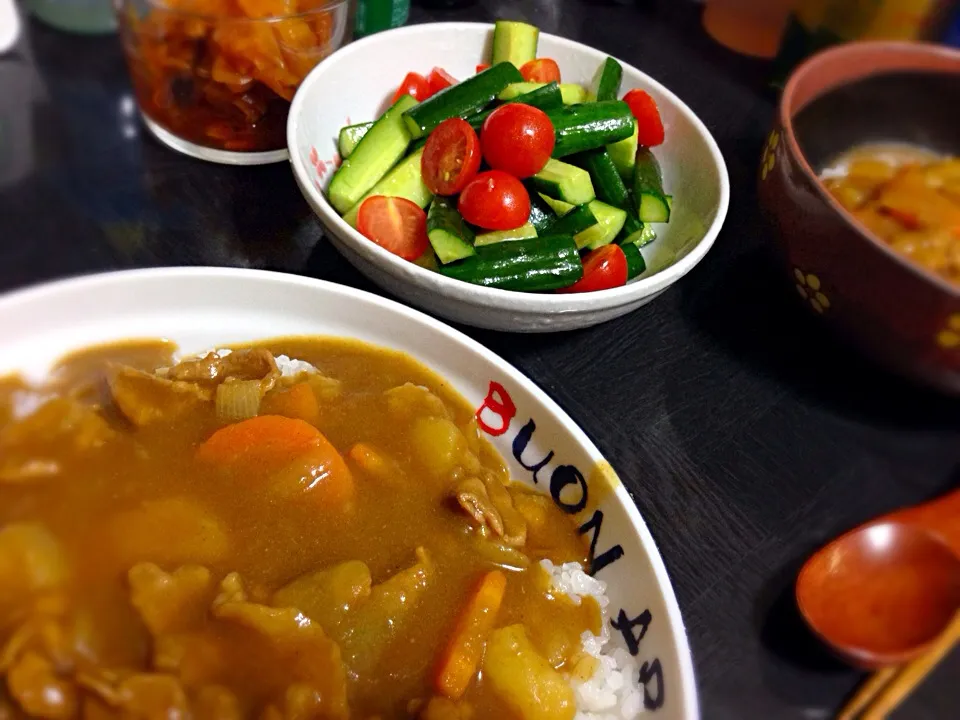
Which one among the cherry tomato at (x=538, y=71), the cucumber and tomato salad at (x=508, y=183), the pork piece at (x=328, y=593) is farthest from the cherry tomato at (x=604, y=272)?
the pork piece at (x=328, y=593)

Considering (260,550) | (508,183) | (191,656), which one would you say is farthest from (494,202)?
(191,656)

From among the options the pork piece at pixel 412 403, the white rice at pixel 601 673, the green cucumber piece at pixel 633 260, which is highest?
the green cucumber piece at pixel 633 260

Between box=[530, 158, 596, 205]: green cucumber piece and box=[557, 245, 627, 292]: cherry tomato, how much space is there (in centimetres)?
12

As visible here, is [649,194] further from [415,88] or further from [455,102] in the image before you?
[415,88]

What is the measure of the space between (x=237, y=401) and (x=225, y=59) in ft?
1.94

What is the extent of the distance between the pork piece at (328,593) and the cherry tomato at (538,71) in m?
0.99

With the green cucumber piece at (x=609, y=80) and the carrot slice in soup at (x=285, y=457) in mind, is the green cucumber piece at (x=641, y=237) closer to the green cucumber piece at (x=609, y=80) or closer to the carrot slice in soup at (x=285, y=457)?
the green cucumber piece at (x=609, y=80)

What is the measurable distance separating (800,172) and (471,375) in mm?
541

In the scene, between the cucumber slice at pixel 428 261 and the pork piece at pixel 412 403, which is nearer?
the pork piece at pixel 412 403

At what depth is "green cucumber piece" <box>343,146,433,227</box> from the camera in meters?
1.15

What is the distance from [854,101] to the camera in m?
1.24

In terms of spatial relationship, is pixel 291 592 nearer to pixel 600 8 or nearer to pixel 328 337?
pixel 328 337

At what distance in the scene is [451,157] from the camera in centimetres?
115

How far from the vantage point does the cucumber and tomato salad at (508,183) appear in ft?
3.59
